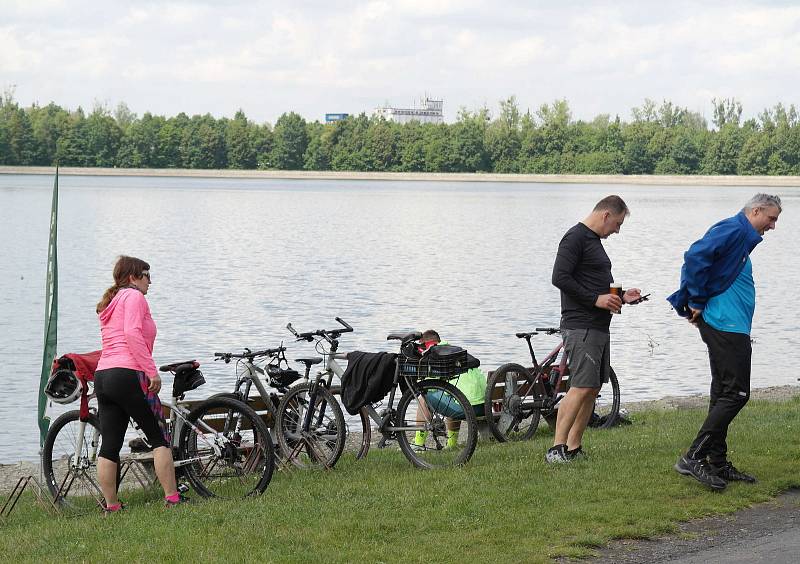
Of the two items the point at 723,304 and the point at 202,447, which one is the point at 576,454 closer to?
the point at 723,304

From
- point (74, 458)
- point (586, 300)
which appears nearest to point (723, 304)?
point (586, 300)

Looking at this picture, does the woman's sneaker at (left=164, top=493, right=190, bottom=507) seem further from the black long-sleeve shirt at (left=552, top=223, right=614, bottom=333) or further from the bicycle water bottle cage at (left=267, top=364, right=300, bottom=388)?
the black long-sleeve shirt at (left=552, top=223, right=614, bottom=333)

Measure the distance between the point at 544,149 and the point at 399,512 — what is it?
Answer: 536 ft

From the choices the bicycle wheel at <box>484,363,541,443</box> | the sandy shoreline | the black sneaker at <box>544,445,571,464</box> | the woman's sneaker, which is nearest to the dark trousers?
the black sneaker at <box>544,445,571,464</box>

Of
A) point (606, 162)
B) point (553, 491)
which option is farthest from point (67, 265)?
point (606, 162)

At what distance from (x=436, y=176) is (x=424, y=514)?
17393 centimetres

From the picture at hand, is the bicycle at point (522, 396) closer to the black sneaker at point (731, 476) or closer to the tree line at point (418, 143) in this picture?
the black sneaker at point (731, 476)

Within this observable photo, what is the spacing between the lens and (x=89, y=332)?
27062 mm

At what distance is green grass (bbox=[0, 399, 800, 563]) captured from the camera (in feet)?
21.7

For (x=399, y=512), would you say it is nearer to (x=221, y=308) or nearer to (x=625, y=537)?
(x=625, y=537)

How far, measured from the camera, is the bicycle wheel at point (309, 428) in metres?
9.11

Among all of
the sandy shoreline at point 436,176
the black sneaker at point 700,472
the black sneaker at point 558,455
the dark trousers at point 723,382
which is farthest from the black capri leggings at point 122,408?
the sandy shoreline at point 436,176

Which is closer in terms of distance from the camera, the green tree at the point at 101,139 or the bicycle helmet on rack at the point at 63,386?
the bicycle helmet on rack at the point at 63,386

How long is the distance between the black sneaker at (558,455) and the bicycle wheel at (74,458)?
3286 millimetres
